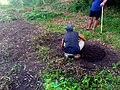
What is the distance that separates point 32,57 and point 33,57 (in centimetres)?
3

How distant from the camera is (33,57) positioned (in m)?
6.67

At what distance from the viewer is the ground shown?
581 cm

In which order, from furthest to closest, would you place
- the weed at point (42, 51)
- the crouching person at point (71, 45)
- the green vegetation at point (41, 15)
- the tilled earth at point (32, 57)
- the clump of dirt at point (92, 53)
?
1. the green vegetation at point (41, 15)
2. the weed at point (42, 51)
3. the clump of dirt at point (92, 53)
4. the crouching person at point (71, 45)
5. the tilled earth at point (32, 57)

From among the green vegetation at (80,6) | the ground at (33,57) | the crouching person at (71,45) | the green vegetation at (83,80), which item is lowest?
the green vegetation at (83,80)

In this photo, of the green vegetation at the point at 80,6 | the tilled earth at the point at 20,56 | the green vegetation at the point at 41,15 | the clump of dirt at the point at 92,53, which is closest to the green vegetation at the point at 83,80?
the tilled earth at the point at 20,56

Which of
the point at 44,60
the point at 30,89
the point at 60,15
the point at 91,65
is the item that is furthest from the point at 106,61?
the point at 60,15

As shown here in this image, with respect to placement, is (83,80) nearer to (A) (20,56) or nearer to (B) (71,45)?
(B) (71,45)

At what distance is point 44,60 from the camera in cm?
642

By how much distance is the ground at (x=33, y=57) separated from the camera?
5.81 metres

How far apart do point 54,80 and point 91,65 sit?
1.09 m

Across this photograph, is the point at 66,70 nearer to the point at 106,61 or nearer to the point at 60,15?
the point at 106,61

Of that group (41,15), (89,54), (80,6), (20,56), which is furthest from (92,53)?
(80,6)

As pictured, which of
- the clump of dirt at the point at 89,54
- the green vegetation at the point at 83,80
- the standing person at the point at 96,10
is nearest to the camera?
the green vegetation at the point at 83,80

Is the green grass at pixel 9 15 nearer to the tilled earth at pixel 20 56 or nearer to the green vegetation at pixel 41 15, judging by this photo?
the green vegetation at pixel 41 15
